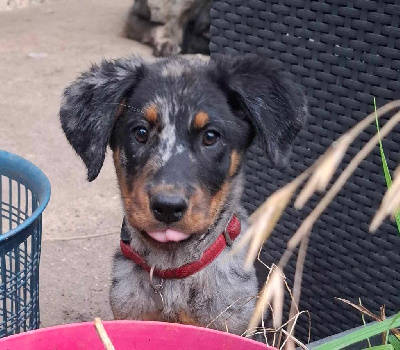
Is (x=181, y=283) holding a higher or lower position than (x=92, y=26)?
higher

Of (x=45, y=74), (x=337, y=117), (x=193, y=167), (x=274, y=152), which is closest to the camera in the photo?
Answer: (x=193, y=167)

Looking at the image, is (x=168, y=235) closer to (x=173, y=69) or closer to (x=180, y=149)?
(x=180, y=149)

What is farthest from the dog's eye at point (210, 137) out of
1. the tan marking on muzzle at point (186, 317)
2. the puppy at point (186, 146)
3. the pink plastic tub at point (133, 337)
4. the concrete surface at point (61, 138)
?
the concrete surface at point (61, 138)

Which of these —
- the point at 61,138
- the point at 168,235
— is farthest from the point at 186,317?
the point at 61,138

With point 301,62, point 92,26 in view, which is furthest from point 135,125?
point 92,26

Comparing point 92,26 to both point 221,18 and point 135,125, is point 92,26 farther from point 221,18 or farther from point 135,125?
point 135,125

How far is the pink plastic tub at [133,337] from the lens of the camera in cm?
120

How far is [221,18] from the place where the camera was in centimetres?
286

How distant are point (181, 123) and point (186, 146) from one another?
0.28ft

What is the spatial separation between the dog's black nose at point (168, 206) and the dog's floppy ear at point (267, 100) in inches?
18.0

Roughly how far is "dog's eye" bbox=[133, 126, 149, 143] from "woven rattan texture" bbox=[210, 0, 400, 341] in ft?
2.55

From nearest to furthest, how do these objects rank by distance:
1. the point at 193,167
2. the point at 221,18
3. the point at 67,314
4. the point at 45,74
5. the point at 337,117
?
the point at 193,167 < the point at 337,117 < the point at 221,18 < the point at 67,314 < the point at 45,74

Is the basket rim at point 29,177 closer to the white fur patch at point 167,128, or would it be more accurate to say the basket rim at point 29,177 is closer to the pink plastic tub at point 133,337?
the white fur patch at point 167,128

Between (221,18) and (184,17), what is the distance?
16.9 ft
